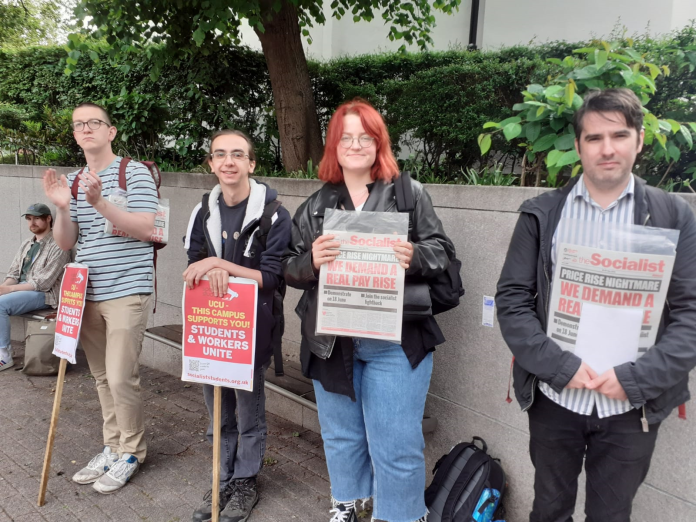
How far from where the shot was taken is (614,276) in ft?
6.42

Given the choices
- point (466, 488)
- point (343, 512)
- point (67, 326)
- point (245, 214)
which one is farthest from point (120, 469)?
point (466, 488)

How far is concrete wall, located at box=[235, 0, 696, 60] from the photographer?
8930 millimetres

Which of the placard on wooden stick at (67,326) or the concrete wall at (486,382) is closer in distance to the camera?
the concrete wall at (486,382)

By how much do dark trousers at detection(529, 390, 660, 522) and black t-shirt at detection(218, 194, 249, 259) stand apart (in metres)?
1.73

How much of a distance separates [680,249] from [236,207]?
2.12 metres

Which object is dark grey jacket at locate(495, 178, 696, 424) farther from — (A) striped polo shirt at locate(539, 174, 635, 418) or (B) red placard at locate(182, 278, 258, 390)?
(B) red placard at locate(182, 278, 258, 390)

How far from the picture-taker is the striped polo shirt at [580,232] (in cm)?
202

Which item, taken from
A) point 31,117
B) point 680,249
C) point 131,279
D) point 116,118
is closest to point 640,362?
point 680,249

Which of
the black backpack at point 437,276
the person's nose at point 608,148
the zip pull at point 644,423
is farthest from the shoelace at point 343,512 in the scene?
the person's nose at point 608,148

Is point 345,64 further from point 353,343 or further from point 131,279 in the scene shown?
point 353,343

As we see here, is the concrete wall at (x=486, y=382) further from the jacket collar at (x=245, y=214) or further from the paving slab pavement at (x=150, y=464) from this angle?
the jacket collar at (x=245, y=214)

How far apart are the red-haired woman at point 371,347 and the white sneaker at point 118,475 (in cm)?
162

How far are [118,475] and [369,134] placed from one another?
8.74 ft

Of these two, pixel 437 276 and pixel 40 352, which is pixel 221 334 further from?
pixel 40 352
